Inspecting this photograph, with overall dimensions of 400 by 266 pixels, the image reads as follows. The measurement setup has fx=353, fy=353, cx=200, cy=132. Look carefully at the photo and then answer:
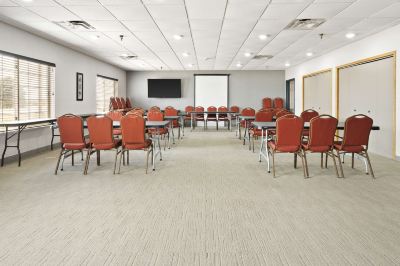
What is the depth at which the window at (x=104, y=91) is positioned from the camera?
12609mm

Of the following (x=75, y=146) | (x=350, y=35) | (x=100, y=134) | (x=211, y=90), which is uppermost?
(x=350, y=35)

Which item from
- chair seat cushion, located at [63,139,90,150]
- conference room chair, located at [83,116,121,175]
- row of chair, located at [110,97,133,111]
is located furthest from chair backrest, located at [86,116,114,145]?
row of chair, located at [110,97,133,111]

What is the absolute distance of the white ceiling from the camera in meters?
5.56

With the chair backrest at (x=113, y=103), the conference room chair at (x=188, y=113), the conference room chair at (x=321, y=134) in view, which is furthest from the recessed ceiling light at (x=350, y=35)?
the chair backrest at (x=113, y=103)

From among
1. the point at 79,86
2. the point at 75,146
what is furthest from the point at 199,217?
the point at 79,86

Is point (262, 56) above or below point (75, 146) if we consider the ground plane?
above

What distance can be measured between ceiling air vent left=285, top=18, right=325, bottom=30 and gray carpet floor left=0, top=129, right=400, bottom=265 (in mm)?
2838

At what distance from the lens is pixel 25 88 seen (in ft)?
25.2

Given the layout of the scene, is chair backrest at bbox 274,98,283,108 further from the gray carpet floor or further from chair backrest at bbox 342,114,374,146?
chair backrest at bbox 342,114,374,146

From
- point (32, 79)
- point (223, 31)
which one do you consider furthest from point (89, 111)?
point (223, 31)

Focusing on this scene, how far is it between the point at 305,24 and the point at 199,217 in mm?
5017

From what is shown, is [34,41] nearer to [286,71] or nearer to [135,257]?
[135,257]

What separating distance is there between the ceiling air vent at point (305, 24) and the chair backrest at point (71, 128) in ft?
14.3

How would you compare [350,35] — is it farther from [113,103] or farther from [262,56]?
[113,103]
